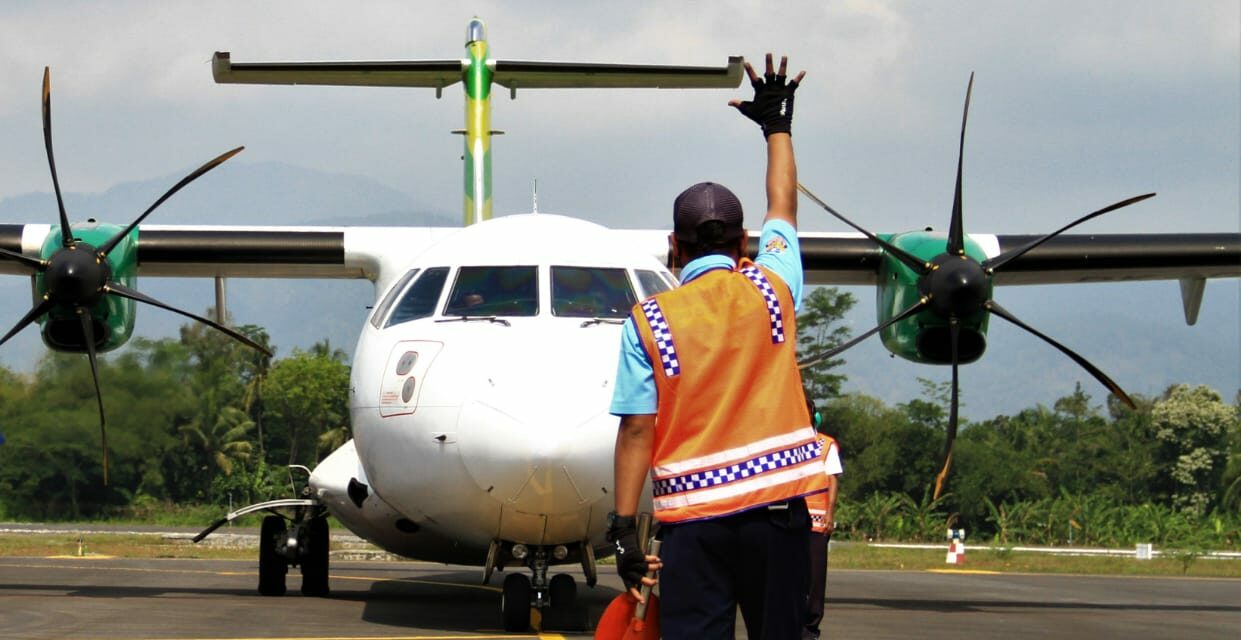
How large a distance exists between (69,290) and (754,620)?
988 cm

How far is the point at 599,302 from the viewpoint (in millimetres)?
9156

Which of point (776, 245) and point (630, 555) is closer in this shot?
point (630, 555)

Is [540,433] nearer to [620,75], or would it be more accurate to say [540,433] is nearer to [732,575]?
[732,575]

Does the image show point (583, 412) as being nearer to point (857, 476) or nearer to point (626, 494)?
point (626, 494)

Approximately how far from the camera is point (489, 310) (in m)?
9.06

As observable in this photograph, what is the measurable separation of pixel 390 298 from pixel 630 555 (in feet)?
21.1

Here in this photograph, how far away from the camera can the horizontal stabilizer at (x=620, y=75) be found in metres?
15.8

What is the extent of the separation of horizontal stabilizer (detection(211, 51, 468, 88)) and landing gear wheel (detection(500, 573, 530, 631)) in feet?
25.4

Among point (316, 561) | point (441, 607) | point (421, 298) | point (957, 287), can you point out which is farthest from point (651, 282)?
point (316, 561)

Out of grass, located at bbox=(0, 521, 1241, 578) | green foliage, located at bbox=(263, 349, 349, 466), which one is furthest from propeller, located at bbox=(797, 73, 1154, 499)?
green foliage, located at bbox=(263, 349, 349, 466)

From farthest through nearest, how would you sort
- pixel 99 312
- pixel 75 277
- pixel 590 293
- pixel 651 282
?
pixel 99 312
pixel 75 277
pixel 651 282
pixel 590 293

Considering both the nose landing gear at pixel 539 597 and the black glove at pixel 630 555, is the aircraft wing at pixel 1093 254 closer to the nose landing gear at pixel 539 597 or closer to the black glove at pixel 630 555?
the nose landing gear at pixel 539 597

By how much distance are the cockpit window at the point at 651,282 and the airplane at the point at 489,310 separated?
0.02m

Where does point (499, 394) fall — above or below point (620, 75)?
below
